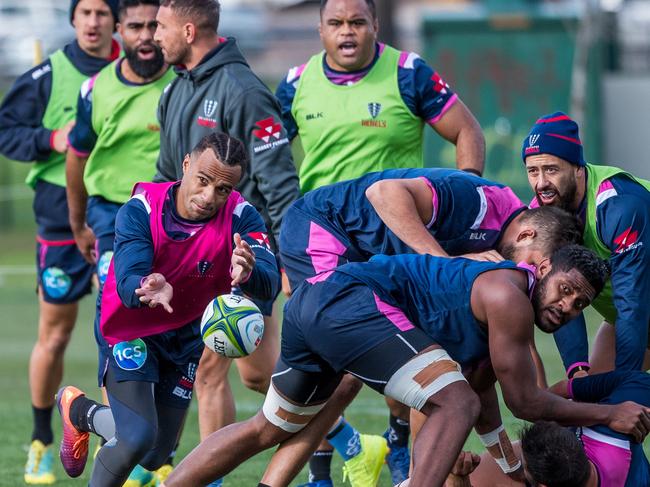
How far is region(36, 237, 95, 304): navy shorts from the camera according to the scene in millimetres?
7965

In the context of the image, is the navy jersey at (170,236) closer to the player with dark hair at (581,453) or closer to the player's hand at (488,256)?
the player's hand at (488,256)

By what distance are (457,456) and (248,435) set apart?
1.00m

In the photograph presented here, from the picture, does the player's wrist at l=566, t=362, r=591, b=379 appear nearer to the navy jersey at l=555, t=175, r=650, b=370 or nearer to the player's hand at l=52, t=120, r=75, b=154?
the navy jersey at l=555, t=175, r=650, b=370

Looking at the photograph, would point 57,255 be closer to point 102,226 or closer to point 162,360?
point 102,226

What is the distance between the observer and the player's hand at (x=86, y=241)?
757cm

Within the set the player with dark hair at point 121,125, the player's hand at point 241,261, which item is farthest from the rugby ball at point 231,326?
the player with dark hair at point 121,125

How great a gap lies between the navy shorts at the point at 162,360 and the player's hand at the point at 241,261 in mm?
681

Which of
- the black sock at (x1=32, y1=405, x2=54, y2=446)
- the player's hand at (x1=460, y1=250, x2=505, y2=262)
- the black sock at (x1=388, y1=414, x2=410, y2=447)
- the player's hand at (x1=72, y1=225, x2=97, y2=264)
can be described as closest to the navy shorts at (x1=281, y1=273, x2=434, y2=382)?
the player's hand at (x1=460, y1=250, x2=505, y2=262)

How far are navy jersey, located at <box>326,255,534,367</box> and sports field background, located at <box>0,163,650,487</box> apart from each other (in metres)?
0.47

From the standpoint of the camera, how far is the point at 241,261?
5410mm

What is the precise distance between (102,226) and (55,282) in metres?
0.92

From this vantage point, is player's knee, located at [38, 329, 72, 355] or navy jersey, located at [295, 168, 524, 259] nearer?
navy jersey, located at [295, 168, 524, 259]

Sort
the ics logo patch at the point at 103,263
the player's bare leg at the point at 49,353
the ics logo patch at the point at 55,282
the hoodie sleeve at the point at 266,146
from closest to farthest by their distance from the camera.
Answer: the hoodie sleeve at the point at 266,146
the ics logo patch at the point at 103,263
the player's bare leg at the point at 49,353
the ics logo patch at the point at 55,282

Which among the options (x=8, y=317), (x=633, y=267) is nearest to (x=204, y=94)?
(x=633, y=267)
